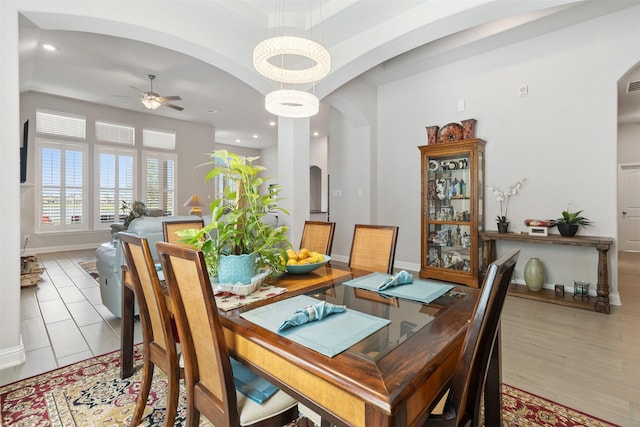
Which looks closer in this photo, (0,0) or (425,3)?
(0,0)

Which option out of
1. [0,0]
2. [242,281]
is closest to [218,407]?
[242,281]

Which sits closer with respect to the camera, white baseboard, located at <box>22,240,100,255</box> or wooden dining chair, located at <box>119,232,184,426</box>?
wooden dining chair, located at <box>119,232,184,426</box>

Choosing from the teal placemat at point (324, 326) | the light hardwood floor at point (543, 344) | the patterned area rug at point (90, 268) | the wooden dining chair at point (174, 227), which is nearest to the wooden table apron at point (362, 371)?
the teal placemat at point (324, 326)

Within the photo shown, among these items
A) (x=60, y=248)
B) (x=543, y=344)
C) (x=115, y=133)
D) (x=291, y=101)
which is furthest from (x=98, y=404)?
(x=115, y=133)

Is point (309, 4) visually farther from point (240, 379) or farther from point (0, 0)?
point (240, 379)

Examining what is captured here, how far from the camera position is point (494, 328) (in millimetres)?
1007

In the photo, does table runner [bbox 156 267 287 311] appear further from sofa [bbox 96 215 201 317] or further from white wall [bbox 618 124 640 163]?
white wall [bbox 618 124 640 163]

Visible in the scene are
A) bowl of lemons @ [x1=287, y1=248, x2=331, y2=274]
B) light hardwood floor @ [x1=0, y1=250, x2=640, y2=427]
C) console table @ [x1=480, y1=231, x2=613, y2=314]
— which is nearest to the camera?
bowl of lemons @ [x1=287, y1=248, x2=331, y2=274]

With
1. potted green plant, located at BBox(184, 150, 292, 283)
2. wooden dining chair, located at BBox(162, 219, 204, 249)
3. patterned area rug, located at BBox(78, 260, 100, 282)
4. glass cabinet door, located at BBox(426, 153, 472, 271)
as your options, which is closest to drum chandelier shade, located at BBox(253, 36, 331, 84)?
potted green plant, located at BBox(184, 150, 292, 283)

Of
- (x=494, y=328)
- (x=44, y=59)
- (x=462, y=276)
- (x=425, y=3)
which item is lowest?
(x=462, y=276)

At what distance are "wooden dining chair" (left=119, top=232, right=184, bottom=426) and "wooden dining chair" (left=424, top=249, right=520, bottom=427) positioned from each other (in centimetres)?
105

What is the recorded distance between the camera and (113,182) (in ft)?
23.8

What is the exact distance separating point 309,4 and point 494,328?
10.9 ft

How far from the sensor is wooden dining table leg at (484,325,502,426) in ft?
4.38
